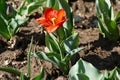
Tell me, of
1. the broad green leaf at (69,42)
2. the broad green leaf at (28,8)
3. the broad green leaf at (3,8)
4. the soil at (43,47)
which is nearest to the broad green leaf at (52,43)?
the broad green leaf at (69,42)

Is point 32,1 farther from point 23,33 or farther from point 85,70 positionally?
point 85,70

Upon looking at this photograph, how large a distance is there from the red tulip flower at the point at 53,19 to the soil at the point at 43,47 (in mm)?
438

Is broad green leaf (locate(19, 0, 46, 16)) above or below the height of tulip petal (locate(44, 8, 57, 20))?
below

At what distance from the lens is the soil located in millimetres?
2555

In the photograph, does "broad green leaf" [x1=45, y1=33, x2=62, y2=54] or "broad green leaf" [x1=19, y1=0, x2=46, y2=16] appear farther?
"broad green leaf" [x1=19, y1=0, x2=46, y2=16]

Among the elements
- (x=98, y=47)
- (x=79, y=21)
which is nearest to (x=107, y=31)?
(x=98, y=47)

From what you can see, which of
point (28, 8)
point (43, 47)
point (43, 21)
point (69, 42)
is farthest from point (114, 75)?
point (28, 8)

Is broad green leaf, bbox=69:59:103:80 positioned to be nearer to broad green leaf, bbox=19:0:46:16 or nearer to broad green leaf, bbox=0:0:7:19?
broad green leaf, bbox=19:0:46:16

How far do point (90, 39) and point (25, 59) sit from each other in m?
0.51

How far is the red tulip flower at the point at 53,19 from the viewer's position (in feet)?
7.08

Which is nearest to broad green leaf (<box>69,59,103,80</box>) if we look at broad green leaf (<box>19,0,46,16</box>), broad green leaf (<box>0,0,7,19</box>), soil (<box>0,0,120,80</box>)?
soil (<box>0,0,120,80</box>)

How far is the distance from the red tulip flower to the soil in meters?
0.44

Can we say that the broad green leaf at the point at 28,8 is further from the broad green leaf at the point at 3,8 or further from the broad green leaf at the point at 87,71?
the broad green leaf at the point at 87,71

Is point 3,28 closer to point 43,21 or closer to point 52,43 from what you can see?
point 52,43
